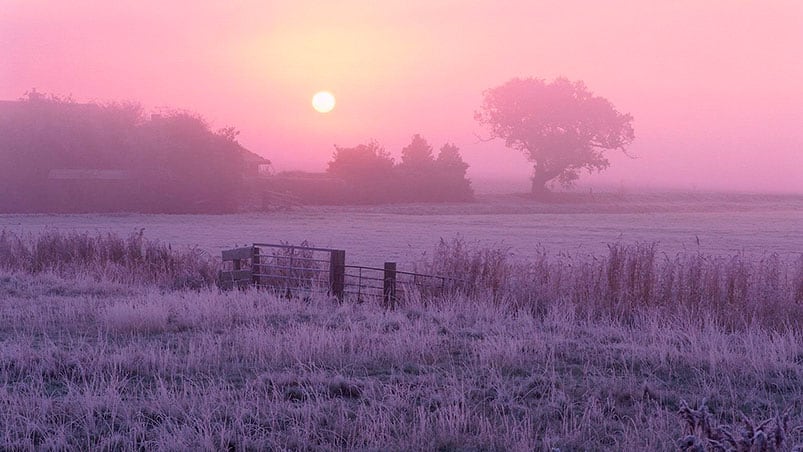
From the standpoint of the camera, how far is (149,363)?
709 cm

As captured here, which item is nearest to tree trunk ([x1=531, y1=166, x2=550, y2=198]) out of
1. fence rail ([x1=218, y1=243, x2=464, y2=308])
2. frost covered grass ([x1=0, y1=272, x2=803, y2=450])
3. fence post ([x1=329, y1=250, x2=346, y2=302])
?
fence rail ([x1=218, y1=243, x2=464, y2=308])

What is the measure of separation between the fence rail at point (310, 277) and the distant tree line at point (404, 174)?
53345 millimetres

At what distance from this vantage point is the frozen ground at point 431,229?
3112cm

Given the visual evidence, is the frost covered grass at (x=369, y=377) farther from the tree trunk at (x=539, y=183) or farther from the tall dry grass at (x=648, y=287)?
the tree trunk at (x=539, y=183)

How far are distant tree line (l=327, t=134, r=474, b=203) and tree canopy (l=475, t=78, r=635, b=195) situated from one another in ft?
28.1

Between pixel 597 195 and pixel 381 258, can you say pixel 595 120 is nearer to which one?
pixel 597 195

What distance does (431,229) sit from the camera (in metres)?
43.1

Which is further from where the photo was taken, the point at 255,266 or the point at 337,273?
the point at 255,266

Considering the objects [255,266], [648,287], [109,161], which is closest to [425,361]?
[648,287]

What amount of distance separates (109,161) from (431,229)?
25.0 meters

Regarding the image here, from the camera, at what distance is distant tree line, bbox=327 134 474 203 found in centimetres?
7044

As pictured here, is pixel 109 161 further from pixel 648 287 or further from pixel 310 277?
pixel 648 287

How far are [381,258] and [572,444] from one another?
19829 millimetres

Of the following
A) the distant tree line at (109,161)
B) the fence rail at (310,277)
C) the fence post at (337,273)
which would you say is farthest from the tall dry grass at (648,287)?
the distant tree line at (109,161)
